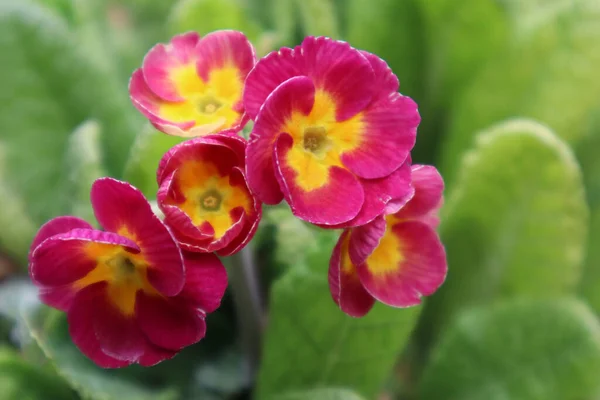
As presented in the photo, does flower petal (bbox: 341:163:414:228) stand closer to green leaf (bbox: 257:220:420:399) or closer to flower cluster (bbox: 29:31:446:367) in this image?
flower cluster (bbox: 29:31:446:367)

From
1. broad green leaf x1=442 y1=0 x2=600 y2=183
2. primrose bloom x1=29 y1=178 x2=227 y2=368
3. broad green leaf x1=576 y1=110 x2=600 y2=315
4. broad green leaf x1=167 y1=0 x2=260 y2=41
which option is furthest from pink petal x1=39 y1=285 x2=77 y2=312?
broad green leaf x1=576 y1=110 x2=600 y2=315

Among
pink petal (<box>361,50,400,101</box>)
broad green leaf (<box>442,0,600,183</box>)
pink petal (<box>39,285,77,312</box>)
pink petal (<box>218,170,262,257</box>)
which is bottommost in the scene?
broad green leaf (<box>442,0,600,183</box>)

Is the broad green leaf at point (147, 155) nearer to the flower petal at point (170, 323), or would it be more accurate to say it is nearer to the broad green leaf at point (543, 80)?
the flower petal at point (170, 323)

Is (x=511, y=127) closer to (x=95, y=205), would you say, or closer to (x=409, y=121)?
(x=409, y=121)

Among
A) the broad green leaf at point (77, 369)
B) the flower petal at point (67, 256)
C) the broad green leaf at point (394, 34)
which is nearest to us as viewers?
the flower petal at point (67, 256)

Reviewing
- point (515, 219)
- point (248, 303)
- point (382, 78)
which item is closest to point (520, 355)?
point (515, 219)

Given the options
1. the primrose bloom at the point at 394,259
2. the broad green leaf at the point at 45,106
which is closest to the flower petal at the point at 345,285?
the primrose bloom at the point at 394,259
